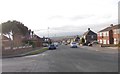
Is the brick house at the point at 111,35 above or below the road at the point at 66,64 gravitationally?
above

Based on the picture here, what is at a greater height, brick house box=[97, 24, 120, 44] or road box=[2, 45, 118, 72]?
brick house box=[97, 24, 120, 44]

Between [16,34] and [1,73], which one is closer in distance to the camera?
[1,73]

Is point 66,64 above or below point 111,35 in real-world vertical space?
below

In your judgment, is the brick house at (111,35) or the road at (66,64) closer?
the road at (66,64)

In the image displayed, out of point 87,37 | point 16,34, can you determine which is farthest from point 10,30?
Result: point 87,37

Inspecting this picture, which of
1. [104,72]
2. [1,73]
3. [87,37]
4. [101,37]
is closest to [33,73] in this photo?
[1,73]

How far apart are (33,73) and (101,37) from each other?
8161cm

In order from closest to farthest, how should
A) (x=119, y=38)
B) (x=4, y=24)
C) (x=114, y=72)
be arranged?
(x=114, y=72), (x=119, y=38), (x=4, y=24)

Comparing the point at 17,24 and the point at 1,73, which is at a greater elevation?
the point at 17,24

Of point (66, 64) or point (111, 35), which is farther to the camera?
point (111, 35)

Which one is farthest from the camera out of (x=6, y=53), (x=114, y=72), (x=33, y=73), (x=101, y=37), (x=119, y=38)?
(x=101, y=37)

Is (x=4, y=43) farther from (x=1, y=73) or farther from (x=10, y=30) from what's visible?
(x=10, y=30)

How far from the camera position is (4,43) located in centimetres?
3869

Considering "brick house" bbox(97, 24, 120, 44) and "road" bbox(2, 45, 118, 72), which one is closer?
"road" bbox(2, 45, 118, 72)
